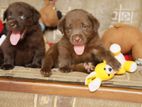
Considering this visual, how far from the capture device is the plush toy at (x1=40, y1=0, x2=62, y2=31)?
6.97 ft

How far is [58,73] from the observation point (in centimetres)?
157

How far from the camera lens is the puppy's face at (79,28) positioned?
1.63 meters

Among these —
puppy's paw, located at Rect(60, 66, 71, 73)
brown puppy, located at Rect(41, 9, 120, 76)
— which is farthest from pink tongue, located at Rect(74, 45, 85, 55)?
puppy's paw, located at Rect(60, 66, 71, 73)

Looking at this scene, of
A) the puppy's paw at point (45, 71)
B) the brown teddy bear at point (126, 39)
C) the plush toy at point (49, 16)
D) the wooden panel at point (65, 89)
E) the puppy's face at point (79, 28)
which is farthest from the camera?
the plush toy at point (49, 16)

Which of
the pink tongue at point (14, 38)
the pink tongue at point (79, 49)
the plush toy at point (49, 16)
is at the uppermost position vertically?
the plush toy at point (49, 16)

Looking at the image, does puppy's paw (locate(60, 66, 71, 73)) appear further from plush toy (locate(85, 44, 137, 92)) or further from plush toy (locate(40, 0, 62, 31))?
plush toy (locate(40, 0, 62, 31))

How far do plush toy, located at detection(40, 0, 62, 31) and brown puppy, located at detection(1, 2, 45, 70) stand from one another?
0.32 meters

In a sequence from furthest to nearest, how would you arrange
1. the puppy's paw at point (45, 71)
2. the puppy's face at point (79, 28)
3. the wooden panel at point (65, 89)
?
the puppy's face at point (79, 28) < the puppy's paw at point (45, 71) < the wooden panel at point (65, 89)

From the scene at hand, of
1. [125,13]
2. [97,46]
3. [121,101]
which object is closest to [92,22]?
[97,46]

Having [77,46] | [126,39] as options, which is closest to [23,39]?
[77,46]

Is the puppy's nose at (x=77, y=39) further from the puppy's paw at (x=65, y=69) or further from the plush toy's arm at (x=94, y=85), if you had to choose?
the plush toy's arm at (x=94, y=85)

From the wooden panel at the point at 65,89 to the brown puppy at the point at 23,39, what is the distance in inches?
8.2

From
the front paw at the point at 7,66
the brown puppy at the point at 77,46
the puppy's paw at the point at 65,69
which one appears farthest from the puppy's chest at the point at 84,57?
the front paw at the point at 7,66

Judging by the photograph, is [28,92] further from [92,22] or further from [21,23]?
[92,22]
